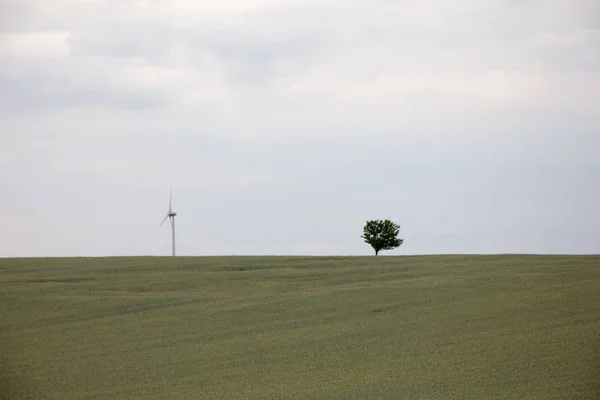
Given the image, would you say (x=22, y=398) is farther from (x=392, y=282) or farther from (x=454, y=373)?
(x=392, y=282)

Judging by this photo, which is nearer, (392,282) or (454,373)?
(454,373)

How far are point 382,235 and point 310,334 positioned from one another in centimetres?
3311

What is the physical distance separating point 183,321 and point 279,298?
3.20 m

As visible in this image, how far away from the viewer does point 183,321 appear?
1723 cm

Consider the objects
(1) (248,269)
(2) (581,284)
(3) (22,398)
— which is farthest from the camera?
(1) (248,269)

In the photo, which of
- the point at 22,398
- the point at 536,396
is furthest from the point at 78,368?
the point at 536,396

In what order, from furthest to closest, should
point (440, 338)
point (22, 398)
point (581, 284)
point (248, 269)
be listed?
point (248, 269) < point (581, 284) < point (440, 338) < point (22, 398)

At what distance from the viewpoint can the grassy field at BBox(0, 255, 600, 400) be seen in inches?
468

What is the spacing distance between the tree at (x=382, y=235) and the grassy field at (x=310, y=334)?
22897mm

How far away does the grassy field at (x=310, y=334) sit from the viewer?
11883 mm

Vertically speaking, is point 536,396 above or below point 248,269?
below

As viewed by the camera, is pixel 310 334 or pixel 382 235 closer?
pixel 310 334

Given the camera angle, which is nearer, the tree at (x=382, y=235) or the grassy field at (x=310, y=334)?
the grassy field at (x=310, y=334)

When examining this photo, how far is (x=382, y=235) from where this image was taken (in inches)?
1902
